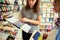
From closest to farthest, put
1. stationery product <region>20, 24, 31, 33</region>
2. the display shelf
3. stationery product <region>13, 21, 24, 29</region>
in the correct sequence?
1. stationery product <region>13, 21, 24, 29</region>
2. stationery product <region>20, 24, 31, 33</region>
3. the display shelf

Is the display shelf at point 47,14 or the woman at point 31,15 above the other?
the woman at point 31,15

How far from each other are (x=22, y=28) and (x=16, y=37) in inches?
6.6

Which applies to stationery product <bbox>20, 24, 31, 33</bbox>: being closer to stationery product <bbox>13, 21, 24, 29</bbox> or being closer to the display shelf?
stationery product <bbox>13, 21, 24, 29</bbox>

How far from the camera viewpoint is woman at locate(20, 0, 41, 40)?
2.44 metres

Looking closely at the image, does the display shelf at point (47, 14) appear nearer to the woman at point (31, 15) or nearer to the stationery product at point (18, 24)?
the woman at point (31, 15)

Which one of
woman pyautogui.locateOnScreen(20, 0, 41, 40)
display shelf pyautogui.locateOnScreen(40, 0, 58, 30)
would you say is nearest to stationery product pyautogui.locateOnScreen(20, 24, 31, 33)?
woman pyautogui.locateOnScreen(20, 0, 41, 40)

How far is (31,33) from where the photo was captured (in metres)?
2.50

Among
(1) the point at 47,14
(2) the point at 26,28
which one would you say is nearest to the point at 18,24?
(2) the point at 26,28

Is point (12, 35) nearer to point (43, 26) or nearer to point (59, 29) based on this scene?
point (59, 29)

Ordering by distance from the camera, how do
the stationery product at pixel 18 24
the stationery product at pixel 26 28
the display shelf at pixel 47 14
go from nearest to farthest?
the stationery product at pixel 18 24 < the stationery product at pixel 26 28 < the display shelf at pixel 47 14

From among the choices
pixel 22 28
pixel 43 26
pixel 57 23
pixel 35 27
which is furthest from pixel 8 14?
pixel 43 26

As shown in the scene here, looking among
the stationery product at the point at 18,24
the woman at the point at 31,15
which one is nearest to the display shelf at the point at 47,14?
the woman at the point at 31,15

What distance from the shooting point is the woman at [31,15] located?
2.44m

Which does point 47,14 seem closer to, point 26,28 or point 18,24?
point 26,28
